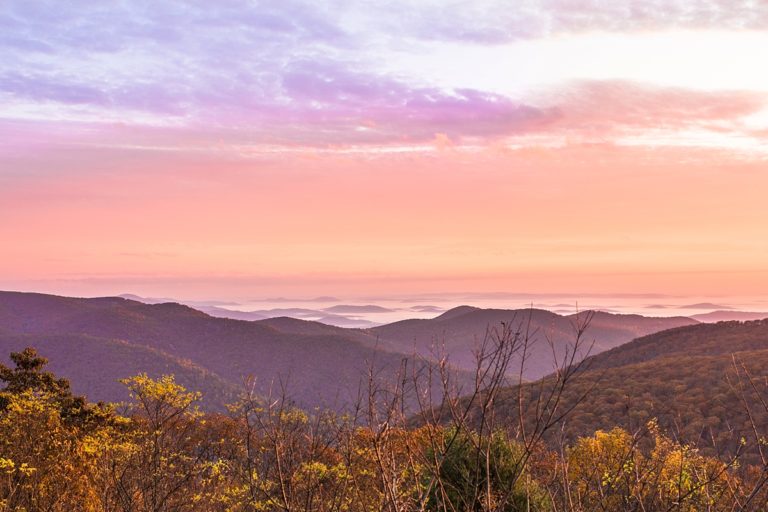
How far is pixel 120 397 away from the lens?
637 feet

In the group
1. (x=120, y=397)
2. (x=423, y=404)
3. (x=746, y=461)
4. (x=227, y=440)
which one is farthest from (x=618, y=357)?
(x=423, y=404)

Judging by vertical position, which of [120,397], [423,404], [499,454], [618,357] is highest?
[423,404]

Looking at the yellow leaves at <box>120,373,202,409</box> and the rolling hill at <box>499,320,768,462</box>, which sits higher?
the yellow leaves at <box>120,373,202,409</box>

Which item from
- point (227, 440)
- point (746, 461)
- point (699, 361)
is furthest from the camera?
point (699, 361)

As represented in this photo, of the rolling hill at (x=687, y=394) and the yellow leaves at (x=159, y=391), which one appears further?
the rolling hill at (x=687, y=394)

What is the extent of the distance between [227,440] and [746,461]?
5005 cm

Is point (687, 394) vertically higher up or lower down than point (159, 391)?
lower down

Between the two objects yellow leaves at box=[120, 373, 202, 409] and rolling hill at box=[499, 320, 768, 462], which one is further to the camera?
rolling hill at box=[499, 320, 768, 462]

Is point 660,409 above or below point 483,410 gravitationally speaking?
below

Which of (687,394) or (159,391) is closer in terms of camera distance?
(159,391)

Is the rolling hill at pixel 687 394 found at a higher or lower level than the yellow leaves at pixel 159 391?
lower

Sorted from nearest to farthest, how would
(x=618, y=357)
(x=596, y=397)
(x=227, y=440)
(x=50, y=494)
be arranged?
(x=50, y=494), (x=227, y=440), (x=596, y=397), (x=618, y=357)

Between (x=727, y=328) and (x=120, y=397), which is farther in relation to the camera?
(x=120, y=397)

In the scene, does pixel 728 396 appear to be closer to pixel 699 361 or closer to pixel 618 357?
pixel 699 361
